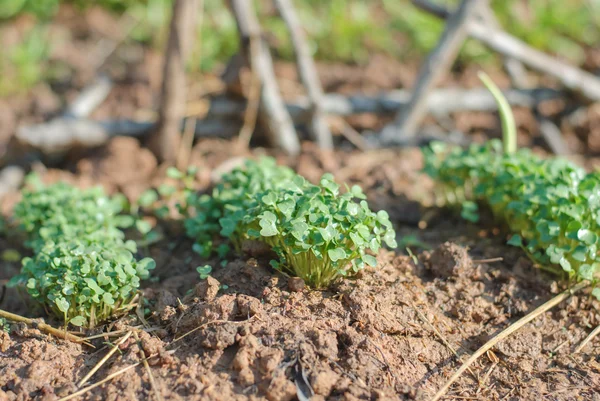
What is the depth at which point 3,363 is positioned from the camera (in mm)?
2240

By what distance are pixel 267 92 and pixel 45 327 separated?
6.38 feet

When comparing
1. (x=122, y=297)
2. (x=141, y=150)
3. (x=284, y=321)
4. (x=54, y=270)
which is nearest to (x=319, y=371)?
(x=284, y=321)

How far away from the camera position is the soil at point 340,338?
2135mm

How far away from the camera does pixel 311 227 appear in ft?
7.45

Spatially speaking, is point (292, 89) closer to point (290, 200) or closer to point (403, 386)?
point (290, 200)

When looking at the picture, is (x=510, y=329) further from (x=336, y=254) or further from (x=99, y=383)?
(x=99, y=383)

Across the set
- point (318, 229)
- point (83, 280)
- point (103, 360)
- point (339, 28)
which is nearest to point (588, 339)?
point (318, 229)

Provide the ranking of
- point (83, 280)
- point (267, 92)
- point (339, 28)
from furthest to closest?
point (339, 28)
point (267, 92)
point (83, 280)

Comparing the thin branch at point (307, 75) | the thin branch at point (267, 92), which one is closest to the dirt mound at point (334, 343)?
the thin branch at point (267, 92)

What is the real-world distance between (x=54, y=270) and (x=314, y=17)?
346 cm

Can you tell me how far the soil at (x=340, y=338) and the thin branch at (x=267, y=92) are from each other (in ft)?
4.11

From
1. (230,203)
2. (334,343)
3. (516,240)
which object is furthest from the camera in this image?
(230,203)

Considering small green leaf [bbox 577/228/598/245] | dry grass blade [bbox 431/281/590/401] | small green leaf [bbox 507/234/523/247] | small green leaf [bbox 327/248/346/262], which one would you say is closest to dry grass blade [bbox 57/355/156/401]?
small green leaf [bbox 327/248/346/262]

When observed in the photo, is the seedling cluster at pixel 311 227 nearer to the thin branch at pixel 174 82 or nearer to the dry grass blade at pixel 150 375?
the dry grass blade at pixel 150 375
